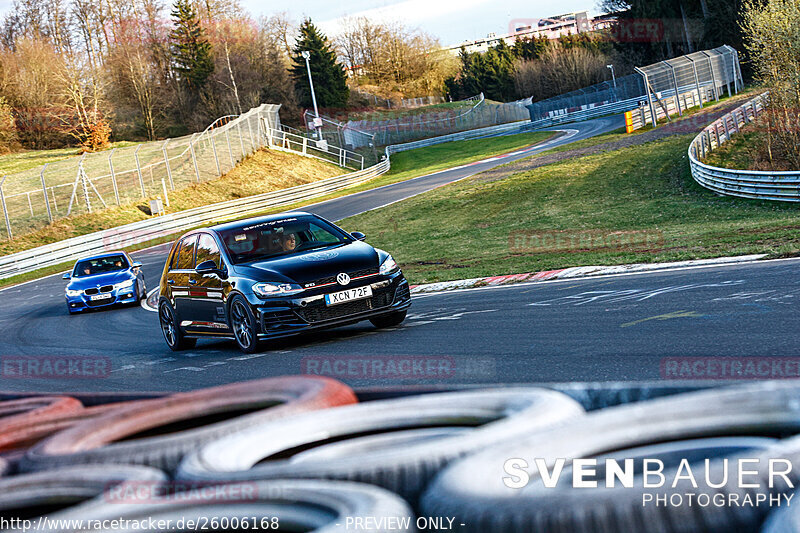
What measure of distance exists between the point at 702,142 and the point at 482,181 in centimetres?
1016

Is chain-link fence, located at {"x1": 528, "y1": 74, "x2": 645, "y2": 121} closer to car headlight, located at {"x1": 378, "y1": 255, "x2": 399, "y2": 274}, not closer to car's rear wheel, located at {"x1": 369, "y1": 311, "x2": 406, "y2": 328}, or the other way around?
car's rear wheel, located at {"x1": 369, "y1": 311, "x2": 406, "y2": 328}

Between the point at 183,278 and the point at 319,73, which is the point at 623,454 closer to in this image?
the point at 183,278

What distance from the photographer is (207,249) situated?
452 inches

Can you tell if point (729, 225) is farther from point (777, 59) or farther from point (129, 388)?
point (129, 388)

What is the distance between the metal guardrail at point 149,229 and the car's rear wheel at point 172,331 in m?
25.2

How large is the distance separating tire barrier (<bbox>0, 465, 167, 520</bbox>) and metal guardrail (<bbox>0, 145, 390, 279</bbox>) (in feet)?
113

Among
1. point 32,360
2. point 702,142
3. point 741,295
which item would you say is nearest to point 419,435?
point 741,295

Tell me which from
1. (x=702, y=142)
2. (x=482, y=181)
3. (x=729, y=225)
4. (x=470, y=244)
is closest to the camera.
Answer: (x=729, y=225)

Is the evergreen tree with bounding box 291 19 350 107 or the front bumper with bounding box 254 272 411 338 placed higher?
the evergreen tree with bounding box 291 19 350 107

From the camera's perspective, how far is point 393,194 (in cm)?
4375

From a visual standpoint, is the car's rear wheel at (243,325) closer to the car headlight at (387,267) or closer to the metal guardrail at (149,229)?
the car headlight at (387,267)

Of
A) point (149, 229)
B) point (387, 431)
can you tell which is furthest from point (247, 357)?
point (149, 229)

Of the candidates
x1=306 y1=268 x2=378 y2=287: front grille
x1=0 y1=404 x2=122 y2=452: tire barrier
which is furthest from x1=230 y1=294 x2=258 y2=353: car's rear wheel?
x1=0 y1=404 x2=122 y2=452: tire barrier

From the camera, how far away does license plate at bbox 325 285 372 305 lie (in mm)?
9914
